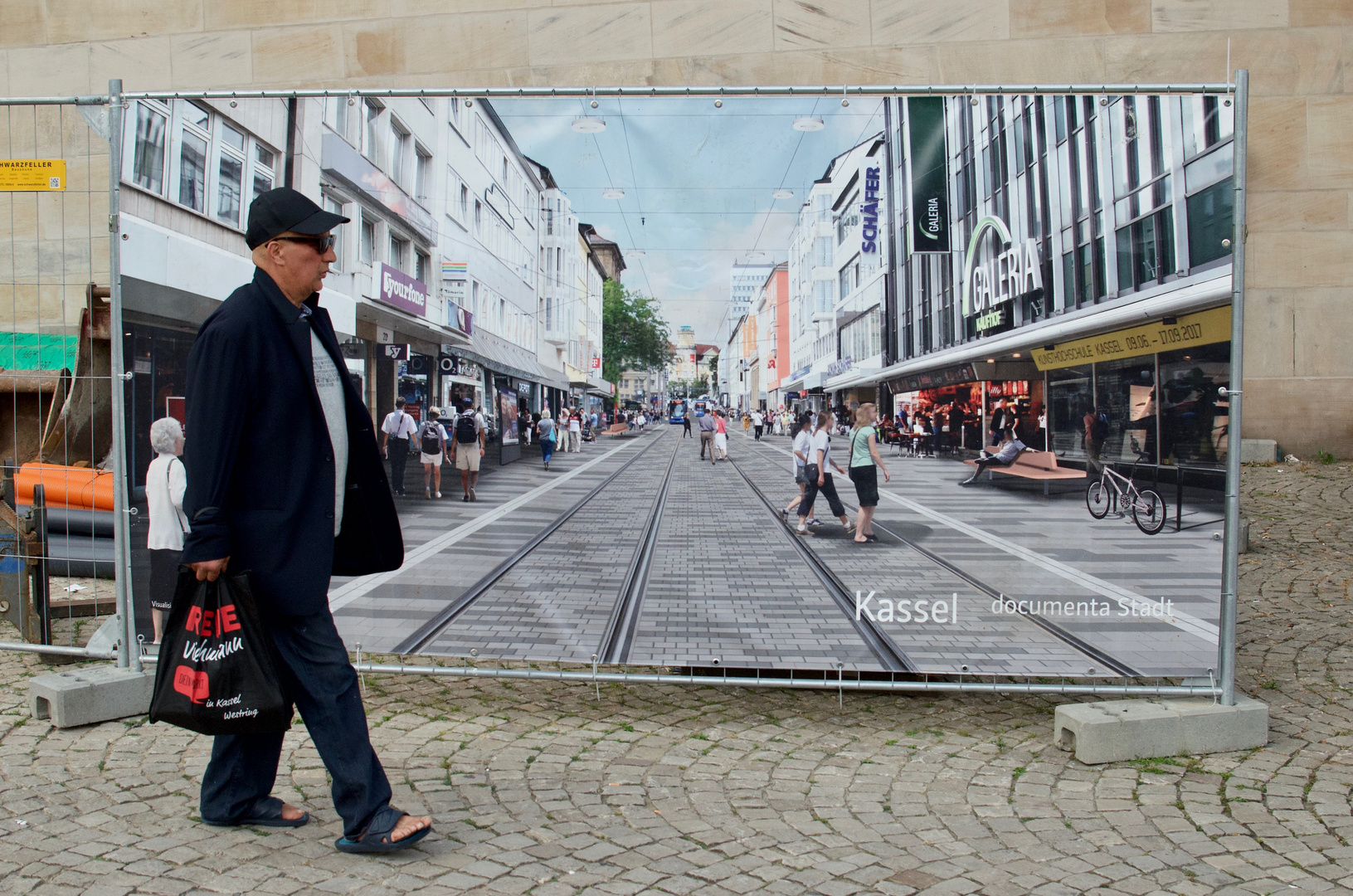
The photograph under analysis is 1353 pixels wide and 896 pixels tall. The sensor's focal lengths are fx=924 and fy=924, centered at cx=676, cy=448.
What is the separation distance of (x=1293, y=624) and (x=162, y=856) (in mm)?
6718

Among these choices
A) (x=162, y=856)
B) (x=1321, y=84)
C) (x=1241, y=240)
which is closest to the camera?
(x=162, y=856)

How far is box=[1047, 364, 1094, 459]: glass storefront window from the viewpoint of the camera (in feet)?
14.4

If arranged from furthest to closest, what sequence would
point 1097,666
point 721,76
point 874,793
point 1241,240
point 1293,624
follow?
point 721,76 < point 1293,624 < point 1097,666 < point 1241,240 < point 874,793

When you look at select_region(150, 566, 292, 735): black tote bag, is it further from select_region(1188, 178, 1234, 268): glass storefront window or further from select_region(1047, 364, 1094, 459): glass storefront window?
select_region(1188, 178, 1234, 268): glass storefront window

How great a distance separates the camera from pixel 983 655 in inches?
172

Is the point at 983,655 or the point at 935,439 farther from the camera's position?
the point at 935,439

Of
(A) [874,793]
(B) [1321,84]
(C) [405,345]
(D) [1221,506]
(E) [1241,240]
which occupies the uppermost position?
(B) [1321,84]

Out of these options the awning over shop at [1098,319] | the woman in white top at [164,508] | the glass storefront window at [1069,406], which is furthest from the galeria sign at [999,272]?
the woman in white top at [164,508]

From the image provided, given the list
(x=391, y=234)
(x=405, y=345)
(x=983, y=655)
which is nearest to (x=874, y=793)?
(x=983, y=655)

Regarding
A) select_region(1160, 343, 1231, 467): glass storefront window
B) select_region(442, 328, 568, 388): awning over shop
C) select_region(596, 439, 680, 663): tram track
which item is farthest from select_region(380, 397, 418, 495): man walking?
select_region(1160, 343, 1231, 467): glass storefront window

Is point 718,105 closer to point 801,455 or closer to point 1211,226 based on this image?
point 801,455

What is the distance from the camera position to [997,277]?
455cm

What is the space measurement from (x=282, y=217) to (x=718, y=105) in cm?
228

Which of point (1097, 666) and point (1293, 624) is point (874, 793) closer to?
point (1097, 666)
